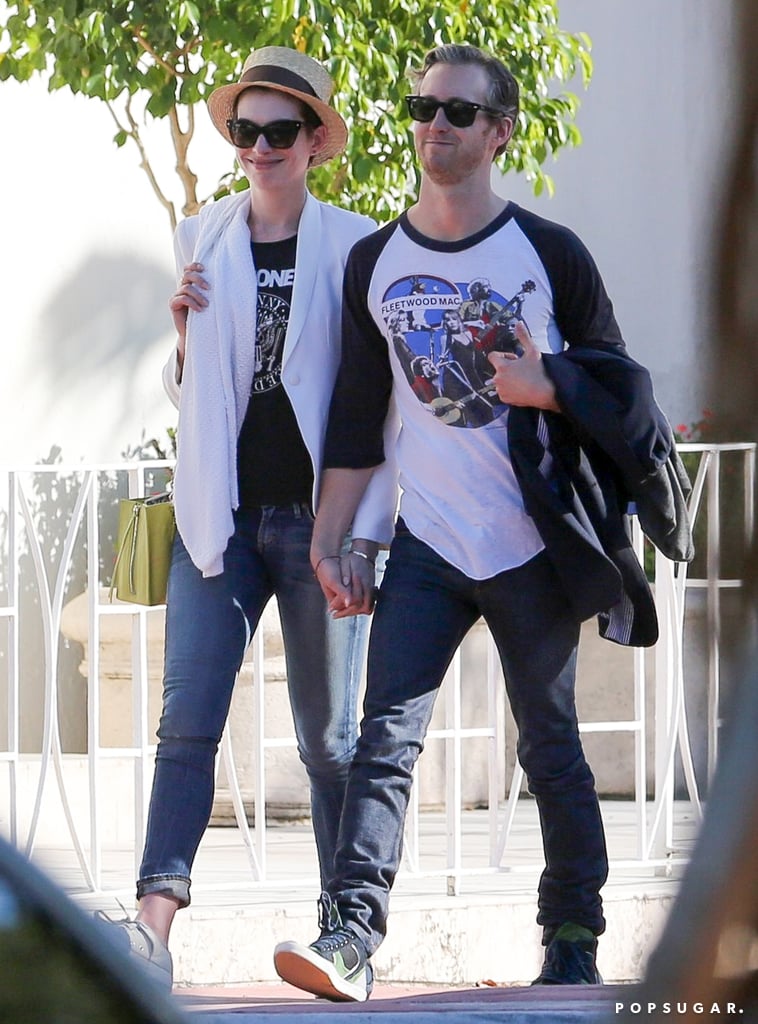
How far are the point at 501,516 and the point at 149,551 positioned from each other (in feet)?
2.66

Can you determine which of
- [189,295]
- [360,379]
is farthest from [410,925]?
[189,295]

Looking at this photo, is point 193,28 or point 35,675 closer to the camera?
point 193,28

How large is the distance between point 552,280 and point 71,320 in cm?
483

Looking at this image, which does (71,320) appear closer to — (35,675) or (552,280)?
(35,675)

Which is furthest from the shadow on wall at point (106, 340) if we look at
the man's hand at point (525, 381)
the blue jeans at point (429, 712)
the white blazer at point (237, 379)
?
the man's hand at point (525, 381)

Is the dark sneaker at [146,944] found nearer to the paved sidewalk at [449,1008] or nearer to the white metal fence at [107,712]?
the paved sidewalk at [449,1008]

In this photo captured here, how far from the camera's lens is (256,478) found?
11.0 feet

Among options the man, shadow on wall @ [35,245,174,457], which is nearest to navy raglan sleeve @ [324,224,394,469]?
the man

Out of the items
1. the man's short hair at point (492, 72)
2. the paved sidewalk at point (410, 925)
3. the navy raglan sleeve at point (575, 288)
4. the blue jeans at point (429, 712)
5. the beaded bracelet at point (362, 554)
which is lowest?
the paved sidewalk at point (410, 925)

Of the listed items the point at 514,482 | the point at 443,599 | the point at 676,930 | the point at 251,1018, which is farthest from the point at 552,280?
the point at 676,930

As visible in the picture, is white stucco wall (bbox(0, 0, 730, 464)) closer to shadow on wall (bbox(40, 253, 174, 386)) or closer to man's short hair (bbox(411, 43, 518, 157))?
shadow on wall (bbox(40, 253, 174, 386))

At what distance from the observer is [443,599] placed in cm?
318

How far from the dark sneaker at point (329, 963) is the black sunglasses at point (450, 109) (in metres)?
1.37

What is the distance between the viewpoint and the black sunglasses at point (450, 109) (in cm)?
320
